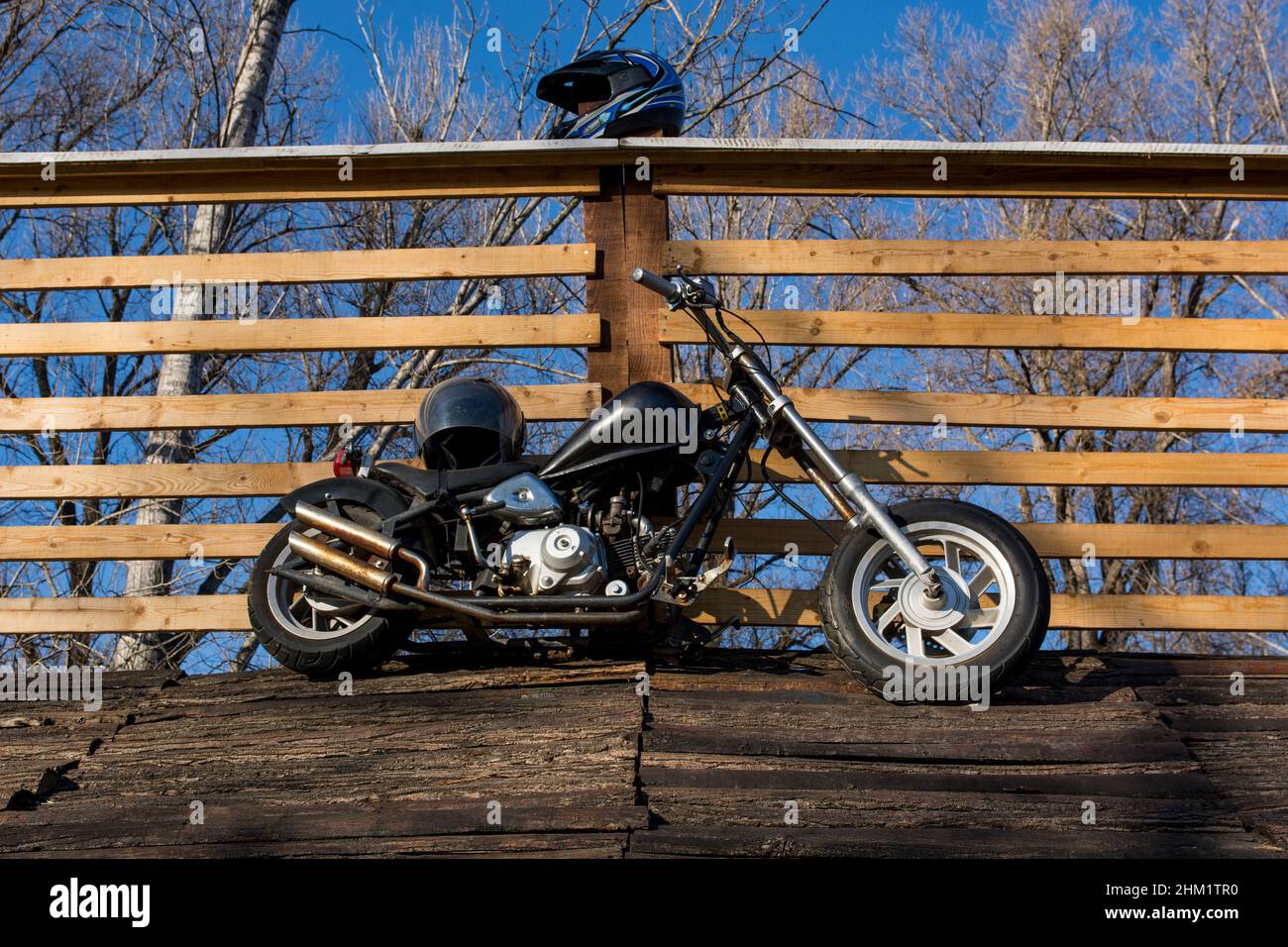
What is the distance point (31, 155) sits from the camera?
566 cm

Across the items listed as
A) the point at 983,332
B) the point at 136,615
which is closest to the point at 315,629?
the point at 136,615

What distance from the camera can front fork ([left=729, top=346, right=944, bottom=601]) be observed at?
4.27 metres

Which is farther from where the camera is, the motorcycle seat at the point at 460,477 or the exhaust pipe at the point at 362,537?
the motorcycle seat at the point at 460,477

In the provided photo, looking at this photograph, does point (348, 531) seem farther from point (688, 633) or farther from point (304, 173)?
point (304, 173)

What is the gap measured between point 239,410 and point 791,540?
8.20 feet

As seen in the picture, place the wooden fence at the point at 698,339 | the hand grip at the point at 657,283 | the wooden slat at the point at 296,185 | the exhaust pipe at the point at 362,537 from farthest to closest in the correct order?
the wooden slat at the point at 296,185 < the wooden fence at the point at 698,339 < the hand grip at the point at 657,283 < the exhaust pipe at the point at 362,537

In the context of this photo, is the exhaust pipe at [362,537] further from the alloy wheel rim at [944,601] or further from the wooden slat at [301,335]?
the alloy wheel rim at [944,601]

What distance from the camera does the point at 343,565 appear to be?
445cm

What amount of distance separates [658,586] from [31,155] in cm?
363

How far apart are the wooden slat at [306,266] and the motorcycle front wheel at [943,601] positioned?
187 centimetres

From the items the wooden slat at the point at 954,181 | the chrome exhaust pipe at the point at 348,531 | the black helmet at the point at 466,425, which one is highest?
the wooden slat at the point at 954,181

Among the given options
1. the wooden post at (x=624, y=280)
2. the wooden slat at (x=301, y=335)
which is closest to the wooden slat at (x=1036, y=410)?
the wooden post at (x=624, y=280)

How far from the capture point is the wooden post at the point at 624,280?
5.40m
